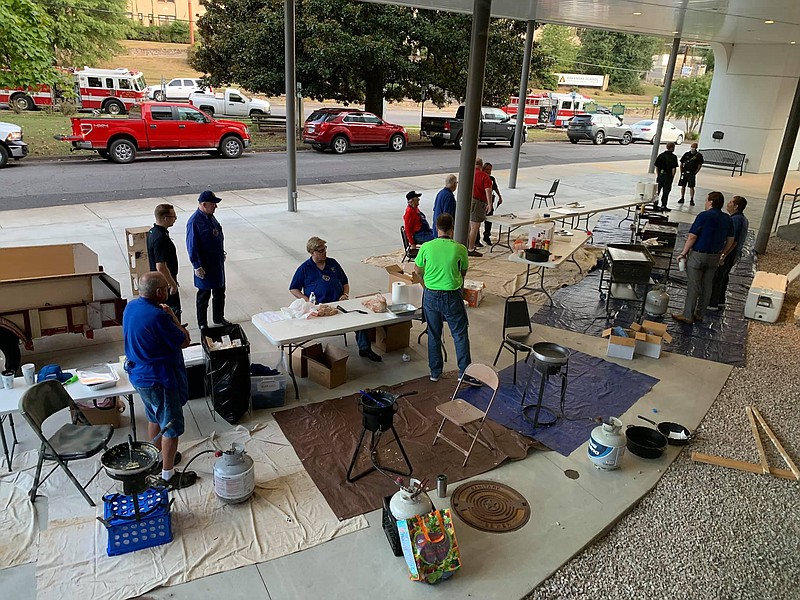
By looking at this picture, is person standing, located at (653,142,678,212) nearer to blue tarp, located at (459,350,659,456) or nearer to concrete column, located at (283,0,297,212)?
concrete column, located at (283,0,297,212)

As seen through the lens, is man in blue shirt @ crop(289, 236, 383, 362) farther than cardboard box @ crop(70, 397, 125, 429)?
Yes

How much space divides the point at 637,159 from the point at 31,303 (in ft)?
87.5

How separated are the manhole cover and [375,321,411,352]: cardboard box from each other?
8.38 feet

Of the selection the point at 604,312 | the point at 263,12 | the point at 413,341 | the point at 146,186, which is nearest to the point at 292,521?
the point at 413,341

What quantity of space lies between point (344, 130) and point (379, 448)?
19.1m

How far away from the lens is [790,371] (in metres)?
7.46

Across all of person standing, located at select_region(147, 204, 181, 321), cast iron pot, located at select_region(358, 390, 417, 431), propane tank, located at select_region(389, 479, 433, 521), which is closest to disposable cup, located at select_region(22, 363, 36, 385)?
person standing, located at select_region(147, 204, 181, 321)

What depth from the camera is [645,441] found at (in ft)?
18.6

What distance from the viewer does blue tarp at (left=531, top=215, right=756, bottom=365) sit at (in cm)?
795

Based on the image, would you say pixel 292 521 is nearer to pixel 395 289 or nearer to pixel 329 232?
pixel 395 289

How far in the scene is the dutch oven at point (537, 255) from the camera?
8.69m

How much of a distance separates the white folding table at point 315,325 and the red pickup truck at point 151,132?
14253mm

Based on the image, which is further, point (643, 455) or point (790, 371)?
point (790, 371)

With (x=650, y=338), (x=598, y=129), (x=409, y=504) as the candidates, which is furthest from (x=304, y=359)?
(x=598, y=129)
